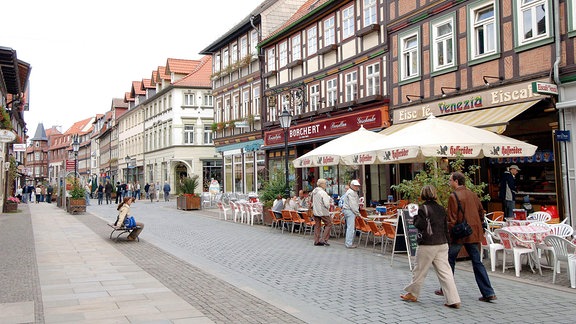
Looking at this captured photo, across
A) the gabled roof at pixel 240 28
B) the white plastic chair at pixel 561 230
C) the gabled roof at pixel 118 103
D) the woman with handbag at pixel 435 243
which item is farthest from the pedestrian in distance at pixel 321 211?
the gabled roof at pixel 118 103

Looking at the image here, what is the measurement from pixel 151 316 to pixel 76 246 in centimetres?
826

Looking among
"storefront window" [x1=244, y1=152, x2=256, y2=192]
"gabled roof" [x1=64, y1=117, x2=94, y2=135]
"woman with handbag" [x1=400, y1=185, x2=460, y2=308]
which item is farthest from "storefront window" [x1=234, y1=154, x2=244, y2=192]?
"gabled roof" [x1=64, y1=117, x2=94, y2=135]

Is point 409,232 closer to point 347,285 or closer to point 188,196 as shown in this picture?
point 347,285

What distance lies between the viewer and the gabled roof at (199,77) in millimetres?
49872

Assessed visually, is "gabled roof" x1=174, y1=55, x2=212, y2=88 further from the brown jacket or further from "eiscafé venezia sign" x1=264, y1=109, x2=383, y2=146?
the brown jacket

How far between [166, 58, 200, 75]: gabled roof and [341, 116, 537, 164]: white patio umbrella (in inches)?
1625

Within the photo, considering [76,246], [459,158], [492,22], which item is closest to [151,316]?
[459,158]

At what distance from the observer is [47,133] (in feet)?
463

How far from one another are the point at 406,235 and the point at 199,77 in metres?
43.5

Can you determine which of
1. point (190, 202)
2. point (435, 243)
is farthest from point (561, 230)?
point (190, 202)

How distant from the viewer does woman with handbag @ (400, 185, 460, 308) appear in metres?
6.88

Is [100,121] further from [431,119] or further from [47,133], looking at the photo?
[431,119]

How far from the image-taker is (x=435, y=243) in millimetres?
6910

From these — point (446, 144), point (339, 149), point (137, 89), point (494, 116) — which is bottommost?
point (446, 144)
